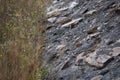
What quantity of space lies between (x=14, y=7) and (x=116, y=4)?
1.76 meters

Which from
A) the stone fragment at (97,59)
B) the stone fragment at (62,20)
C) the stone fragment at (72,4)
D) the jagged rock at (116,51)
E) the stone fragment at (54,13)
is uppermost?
the stone fragment at (72,4)

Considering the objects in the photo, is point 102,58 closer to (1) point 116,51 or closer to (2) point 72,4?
(1) point 116,51

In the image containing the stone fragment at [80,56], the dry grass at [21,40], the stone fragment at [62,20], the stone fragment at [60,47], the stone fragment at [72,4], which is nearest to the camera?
the dry grass at [21,40]

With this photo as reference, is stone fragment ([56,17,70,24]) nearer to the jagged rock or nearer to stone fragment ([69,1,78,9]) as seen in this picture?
stone fragment ([69,1,78,9])

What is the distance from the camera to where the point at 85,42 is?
431 centimetres

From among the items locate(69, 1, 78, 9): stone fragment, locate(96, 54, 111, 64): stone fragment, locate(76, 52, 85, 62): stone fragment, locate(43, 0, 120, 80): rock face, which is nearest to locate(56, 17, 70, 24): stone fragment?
locate(43, 0, 120, 80): rock face

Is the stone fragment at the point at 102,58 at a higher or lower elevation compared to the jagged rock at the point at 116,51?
lower

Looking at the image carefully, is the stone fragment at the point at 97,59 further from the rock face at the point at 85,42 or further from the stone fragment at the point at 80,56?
the stone fragment at the point at 80,56

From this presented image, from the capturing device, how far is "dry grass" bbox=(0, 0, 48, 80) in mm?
3545

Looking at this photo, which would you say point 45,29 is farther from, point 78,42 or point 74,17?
point 78,42

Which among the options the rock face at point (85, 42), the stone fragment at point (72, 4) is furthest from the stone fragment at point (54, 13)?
the stone fragment at point (72, 4)

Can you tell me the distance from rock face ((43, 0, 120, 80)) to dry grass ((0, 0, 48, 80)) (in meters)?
0.20

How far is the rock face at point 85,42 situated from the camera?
11.7 feet

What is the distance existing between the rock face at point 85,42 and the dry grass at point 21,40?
0.67 ft
